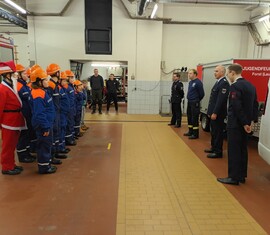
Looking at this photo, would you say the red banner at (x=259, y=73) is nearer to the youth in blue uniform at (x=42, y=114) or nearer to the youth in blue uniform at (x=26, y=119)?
the youth in blue uniform at (x=42, y=114)

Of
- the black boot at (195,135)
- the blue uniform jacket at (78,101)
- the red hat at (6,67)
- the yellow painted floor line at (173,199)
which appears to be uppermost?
the red hat at (6,67)

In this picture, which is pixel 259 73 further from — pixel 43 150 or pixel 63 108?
pixel 43 150

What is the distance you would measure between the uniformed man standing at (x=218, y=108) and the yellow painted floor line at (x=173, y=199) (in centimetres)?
49

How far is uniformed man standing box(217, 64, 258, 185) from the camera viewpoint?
3.19m

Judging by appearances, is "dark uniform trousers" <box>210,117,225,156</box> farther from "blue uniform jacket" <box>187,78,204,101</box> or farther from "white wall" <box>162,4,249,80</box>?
"white wall" <box>162,4,249,80</box>

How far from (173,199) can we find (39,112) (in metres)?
2.15

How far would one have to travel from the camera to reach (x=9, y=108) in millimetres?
3607

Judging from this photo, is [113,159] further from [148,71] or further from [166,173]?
[148,71]

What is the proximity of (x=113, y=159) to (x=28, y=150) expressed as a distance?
5.06ft

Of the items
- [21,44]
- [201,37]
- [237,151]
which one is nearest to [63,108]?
[237,151]

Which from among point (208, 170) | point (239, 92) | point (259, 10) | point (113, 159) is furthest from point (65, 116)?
point (259, 10)

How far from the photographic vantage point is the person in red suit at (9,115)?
3.54m

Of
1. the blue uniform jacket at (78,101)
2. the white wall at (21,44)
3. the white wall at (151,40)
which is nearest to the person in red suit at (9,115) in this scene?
the blue uniform jacket at (78,101)

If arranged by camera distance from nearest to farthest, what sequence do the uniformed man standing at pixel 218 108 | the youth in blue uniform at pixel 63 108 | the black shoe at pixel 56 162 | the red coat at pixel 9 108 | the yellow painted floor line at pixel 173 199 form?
1. the yellow painted floor line at pixel 173 199
2. the red coat at pixel 9 108
3. the black shoe at pixel 56 162
4. the uniformed man standing at pixel 218 108
5. the youth in blue uniform at pixel 63 108
